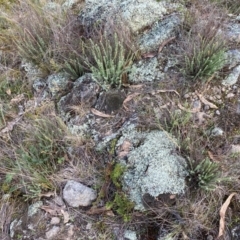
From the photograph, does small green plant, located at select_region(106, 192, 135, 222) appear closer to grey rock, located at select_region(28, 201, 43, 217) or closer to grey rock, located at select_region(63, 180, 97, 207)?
grey rock, located at select_region(63, 180, 97, 207)

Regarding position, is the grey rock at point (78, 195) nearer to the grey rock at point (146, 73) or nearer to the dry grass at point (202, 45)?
the grey rock at point (146, 73)

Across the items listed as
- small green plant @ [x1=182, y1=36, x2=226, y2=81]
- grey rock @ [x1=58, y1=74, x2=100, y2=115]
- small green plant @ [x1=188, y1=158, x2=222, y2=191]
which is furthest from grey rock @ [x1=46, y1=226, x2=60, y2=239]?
small green plant @ [x1=182, y1=36, x2=226, y2=81]

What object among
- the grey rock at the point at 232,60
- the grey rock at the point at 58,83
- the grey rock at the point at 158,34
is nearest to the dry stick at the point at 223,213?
the grey rock at the point at 232,60

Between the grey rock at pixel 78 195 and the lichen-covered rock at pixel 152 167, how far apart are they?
24 cm

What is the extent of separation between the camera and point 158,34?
7.46 feet

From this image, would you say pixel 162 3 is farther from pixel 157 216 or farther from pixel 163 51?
pixel 157 216

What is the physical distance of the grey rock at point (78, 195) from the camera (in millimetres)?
1881

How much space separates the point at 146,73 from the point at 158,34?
354 mm

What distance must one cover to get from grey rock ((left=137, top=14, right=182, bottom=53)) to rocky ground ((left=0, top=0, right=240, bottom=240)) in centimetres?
1

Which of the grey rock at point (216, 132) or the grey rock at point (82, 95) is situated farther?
the grey rock at point (82, 95)

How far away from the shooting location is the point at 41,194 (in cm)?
191

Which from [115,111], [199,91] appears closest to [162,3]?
[199,91]

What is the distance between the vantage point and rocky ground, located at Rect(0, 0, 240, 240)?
177 centimetres

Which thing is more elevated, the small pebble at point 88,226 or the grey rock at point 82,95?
the grey rock at point 82,95
